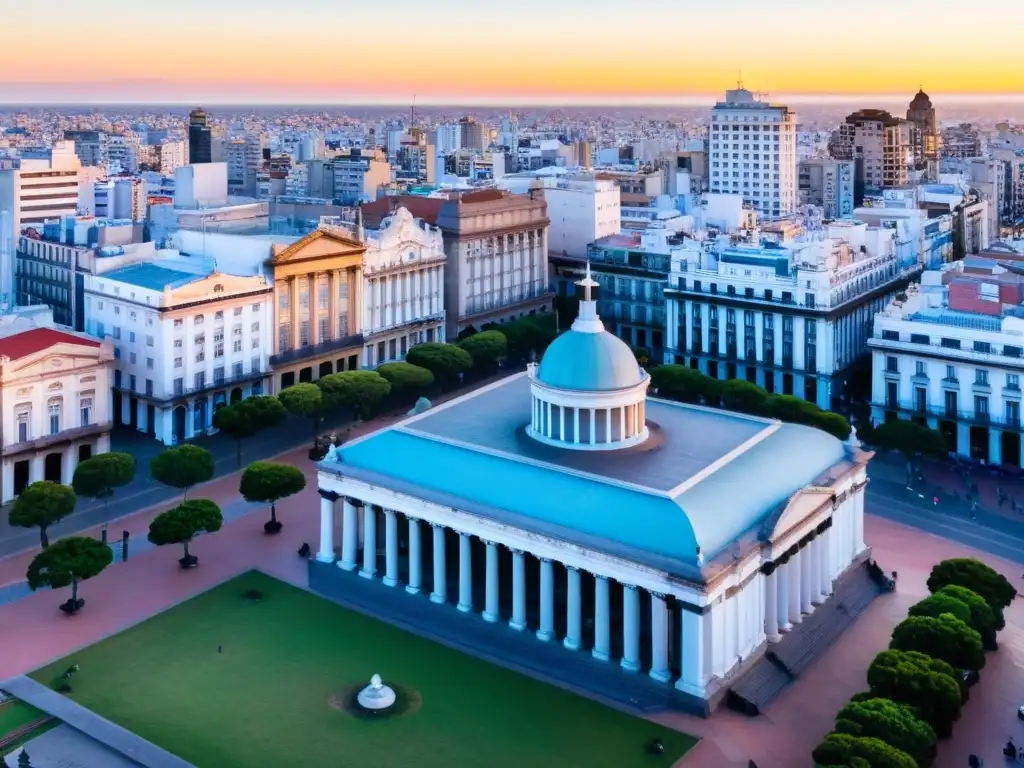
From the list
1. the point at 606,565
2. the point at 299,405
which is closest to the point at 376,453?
the point at 606,565

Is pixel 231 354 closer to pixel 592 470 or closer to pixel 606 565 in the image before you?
pixel 592 470

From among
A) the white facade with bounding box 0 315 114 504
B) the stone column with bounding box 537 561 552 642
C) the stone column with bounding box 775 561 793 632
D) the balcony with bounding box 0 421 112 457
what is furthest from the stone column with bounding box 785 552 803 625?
the balcony with bounding box 0 421 112 457

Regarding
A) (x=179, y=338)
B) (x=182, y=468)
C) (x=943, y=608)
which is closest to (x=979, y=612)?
(x=943, y=608)

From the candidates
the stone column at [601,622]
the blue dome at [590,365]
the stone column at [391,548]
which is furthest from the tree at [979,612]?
the stone column at [391,548]

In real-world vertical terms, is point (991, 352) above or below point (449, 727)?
above

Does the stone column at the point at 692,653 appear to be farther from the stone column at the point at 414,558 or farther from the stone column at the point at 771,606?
the stone column at the point at 414,558

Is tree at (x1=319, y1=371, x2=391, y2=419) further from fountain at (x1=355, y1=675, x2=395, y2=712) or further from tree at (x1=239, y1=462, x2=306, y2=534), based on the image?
fountain at (x1=355, y1=675, x2=395, y2=712)

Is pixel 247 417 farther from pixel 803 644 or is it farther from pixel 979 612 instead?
pixel 979 612
